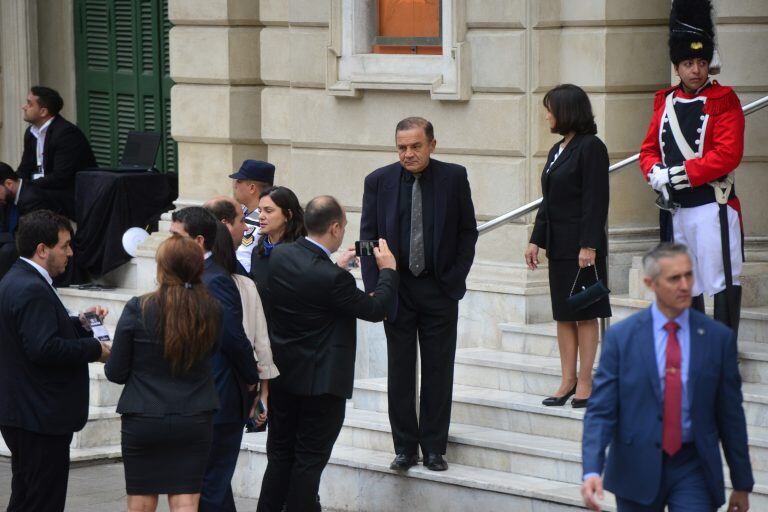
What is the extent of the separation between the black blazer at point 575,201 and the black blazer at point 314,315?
4.40 feet

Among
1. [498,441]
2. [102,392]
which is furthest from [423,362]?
[102,392]

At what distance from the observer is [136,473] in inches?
298

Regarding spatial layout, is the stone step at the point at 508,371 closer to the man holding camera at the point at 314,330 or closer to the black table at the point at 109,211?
the man holding camera at the point at 314,330

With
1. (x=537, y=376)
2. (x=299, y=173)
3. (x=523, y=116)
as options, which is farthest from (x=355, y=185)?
(x=537, y=376)

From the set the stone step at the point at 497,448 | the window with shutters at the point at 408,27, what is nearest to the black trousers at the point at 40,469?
the stone step at the point at 497,448

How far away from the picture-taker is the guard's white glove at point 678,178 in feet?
30.2

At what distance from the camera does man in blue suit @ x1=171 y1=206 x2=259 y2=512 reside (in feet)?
26.1

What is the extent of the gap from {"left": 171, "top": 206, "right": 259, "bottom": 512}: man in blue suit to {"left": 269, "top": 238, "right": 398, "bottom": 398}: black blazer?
0.36 meters

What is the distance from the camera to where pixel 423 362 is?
9.29 metres

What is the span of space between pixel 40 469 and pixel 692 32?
395 centimetres

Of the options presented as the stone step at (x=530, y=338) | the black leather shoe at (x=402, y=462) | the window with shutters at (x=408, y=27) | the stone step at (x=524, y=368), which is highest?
the window with shutters at (x=408, y=27)

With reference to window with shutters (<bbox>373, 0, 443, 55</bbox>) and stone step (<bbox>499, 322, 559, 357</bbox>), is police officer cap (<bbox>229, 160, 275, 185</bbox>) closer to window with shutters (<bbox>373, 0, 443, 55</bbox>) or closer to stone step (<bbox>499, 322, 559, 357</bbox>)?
stone step (<bbox>499, 322, 559, 357</bbox>)

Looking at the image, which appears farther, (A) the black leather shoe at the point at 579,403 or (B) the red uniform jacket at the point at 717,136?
(A) the black leather shoe at the point at 579,403

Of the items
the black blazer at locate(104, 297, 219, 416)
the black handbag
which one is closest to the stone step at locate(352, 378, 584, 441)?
the black handbag
